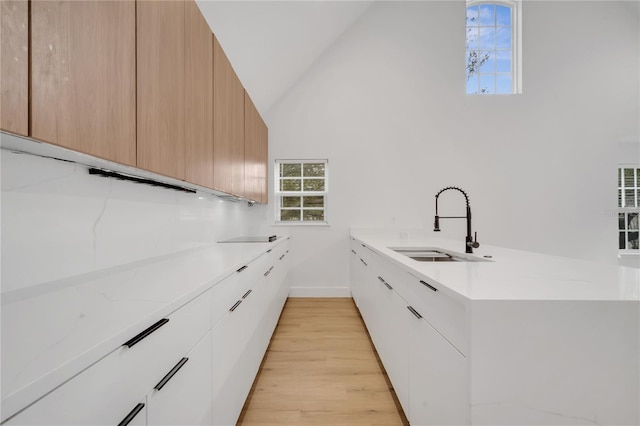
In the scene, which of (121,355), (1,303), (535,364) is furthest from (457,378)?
(1,303)

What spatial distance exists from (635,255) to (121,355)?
574 cm

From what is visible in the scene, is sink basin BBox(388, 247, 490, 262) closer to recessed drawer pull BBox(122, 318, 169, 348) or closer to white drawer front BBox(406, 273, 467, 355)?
white drawer front BBox(406, 273, 467, 355)

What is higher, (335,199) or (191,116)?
(191,116)

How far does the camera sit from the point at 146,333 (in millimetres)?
596

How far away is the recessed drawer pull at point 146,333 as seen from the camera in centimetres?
55

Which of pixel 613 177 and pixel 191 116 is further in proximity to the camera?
pixel 613 177

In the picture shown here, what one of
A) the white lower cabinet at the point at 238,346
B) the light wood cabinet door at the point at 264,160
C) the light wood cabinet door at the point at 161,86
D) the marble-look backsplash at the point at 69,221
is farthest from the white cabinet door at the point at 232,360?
the light wood cabinet door at the point at 264,160

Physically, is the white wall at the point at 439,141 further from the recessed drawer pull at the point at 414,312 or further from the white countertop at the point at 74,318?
the white countertop at the point at 74,318

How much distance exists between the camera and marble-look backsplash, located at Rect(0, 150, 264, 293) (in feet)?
2.60

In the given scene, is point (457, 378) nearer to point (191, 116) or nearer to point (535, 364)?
point (535, 364)

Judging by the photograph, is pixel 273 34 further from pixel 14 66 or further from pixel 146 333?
pixel 146 333

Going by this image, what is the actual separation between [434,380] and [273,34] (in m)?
2.77

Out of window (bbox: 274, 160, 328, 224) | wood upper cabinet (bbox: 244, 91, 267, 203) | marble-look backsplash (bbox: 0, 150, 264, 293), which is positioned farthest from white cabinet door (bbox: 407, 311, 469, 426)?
window (bbox: 274, 160, 328, 224)

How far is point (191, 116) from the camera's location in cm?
130
